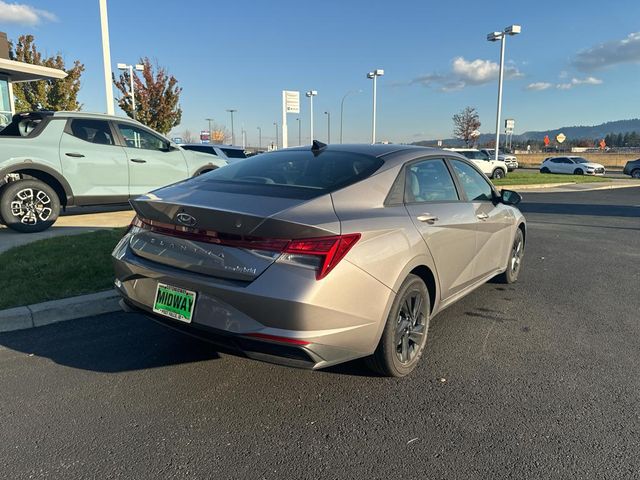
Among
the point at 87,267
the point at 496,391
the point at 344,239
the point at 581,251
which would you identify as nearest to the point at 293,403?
the point at 344,239

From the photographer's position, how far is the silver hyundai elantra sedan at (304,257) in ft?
8.56

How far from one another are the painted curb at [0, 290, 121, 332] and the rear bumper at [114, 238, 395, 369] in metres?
1.81

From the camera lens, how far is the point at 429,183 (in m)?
3.87

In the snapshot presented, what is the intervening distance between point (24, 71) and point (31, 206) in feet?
28.5

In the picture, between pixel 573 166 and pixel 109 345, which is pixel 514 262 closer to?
pixel 109 345

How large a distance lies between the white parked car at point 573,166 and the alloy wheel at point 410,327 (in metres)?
38.4

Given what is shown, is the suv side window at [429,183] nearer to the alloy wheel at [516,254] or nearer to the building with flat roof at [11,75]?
the alloy wheel at [516,254]

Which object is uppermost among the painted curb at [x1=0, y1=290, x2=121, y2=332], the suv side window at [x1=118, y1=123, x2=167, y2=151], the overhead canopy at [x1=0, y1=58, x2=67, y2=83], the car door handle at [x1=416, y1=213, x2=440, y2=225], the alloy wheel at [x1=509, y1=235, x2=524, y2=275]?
the overhead canopy at [x1=0, y1=58, x2=67, y2=83]

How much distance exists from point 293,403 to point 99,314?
7.67ft

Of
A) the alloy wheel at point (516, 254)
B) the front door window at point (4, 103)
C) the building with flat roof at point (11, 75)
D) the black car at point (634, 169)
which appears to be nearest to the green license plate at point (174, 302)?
the alloy wheel at point (516, 254)

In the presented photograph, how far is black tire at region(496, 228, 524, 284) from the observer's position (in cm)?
549

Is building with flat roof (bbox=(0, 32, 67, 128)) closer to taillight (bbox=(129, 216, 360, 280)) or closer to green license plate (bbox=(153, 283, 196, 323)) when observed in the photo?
green license plate (bbox=(153, 283, 196, 323))

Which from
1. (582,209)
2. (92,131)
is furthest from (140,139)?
(582,209)

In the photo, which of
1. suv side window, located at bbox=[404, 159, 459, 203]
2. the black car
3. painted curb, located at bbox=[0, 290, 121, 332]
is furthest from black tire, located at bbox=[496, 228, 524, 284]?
the black car
